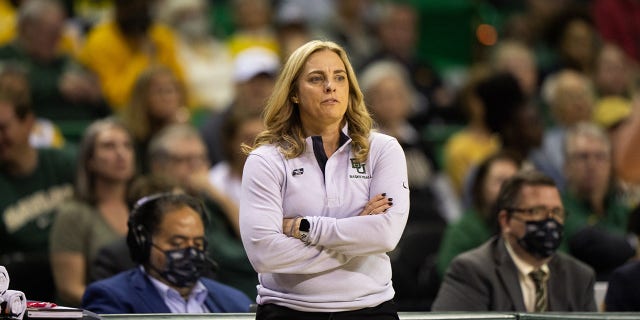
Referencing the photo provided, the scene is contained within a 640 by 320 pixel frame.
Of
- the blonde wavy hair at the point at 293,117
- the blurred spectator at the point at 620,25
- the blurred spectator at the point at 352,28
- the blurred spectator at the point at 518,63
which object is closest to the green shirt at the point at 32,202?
the blonde wavy hair at the point at 293,117

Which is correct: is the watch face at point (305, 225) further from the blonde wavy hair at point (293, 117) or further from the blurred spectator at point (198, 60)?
the blurred spectator at point (198, 60)

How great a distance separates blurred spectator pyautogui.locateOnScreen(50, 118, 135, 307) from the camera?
6.48 meters

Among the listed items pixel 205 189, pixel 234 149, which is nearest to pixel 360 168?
pixel 205 189

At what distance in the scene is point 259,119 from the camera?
7895 mm

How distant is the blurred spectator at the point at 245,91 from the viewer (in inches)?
341

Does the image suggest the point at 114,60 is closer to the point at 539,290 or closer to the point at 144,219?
the point at 144,219

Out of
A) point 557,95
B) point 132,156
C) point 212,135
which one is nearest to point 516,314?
point 132,156

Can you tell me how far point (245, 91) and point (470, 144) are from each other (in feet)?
5.45

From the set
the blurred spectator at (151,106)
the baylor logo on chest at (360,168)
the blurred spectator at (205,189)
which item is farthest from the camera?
the blurred spectator at (151,106)

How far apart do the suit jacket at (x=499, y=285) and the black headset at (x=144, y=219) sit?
3.73 ft

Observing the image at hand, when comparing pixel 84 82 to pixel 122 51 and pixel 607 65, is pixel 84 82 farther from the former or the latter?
pixel 607 65


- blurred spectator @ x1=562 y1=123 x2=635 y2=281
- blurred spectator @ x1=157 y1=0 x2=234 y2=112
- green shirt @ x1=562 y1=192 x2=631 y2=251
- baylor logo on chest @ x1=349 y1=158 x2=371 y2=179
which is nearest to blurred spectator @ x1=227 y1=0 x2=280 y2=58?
blurred spectator @ x1=157 y1=0 x2=234 y2=112

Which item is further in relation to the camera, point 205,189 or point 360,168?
point 205,189

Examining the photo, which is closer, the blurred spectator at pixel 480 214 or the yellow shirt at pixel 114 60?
the blurred spectator at pixel 480 214
